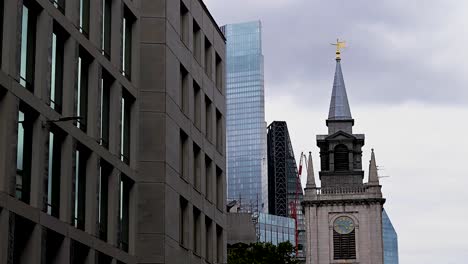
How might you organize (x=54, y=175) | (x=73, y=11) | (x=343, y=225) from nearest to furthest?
(x=54, y=175) → (x=73, y=11) → (x=343, y=225)

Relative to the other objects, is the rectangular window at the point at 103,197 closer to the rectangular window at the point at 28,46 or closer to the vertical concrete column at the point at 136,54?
the vertical concrete column at the point at 136,54

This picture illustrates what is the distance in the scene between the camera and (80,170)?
37.3 metres

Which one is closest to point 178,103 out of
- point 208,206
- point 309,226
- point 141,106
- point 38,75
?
point 141,106

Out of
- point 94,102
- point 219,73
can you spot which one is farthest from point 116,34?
point 219,73

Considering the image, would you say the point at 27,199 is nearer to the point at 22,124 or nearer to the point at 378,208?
the point at 22,124

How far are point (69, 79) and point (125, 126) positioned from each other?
6624 mm

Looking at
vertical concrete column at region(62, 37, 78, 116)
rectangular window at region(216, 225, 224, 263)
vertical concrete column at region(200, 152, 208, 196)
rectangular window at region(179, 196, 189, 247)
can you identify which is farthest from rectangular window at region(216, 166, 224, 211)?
vertical concrete column at region(62, 37, 78, 116)

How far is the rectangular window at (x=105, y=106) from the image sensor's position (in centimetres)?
3972

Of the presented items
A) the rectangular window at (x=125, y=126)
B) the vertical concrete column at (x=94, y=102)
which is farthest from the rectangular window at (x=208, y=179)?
the vertical concrete column at (x=94, y=102)

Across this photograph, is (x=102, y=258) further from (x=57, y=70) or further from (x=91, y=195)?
(x=57, y=70)

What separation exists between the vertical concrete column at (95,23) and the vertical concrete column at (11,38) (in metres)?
6.28

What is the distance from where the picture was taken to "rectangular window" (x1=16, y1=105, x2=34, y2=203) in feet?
→ 106

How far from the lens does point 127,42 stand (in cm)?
4322

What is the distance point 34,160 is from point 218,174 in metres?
21.9
